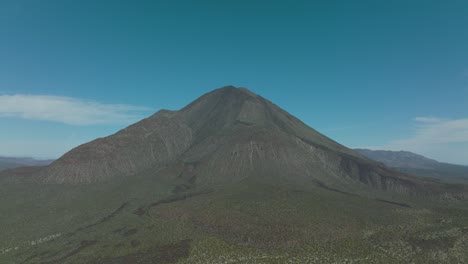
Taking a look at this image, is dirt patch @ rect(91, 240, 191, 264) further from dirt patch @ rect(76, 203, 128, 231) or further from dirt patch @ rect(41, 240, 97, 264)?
dirt patch @ rect(76, 203, 128, 231)

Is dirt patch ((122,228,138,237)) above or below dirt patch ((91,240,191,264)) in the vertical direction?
above

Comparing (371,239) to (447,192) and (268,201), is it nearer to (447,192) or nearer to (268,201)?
Answer: (268,201)

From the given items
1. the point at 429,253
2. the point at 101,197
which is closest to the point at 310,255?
the point at 429,253

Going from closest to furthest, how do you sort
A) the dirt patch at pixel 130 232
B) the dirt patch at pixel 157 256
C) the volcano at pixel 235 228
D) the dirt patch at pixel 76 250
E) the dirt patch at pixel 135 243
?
1. the dirt patch at pixel 157 256
2. the volcano at pixel 235 228
3. the dirt patch at pixel 76 250
4. the dirt patch at pixel 135 243
5. the dirt patch at pixel 130 232

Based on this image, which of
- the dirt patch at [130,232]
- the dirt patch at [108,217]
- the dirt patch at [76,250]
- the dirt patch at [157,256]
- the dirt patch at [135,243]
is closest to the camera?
the dirt patch at [157,256]

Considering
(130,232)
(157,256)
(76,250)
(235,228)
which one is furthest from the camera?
(130,232)

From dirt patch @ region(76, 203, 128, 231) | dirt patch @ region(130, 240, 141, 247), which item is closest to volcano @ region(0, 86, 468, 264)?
dirt patch @ region(76, 203, 128, 231)

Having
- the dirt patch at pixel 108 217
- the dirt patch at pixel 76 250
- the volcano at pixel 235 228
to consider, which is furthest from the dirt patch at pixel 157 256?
the dirt patch at pixel 108 217

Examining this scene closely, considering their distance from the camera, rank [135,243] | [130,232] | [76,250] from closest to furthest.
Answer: [76,250] → [135,243] → [130,232]

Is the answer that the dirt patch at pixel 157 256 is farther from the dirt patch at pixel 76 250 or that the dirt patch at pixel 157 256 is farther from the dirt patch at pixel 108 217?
the dirt patch at pixel 108 217

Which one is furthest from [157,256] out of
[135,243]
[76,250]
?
[76,250]

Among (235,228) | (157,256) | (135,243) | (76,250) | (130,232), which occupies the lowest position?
(76,250)

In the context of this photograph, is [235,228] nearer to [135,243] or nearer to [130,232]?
[135,243]
